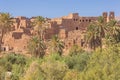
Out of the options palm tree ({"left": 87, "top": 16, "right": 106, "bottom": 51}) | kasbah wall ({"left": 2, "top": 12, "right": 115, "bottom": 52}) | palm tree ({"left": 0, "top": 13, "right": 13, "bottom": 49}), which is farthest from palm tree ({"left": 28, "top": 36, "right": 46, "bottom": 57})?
palm tree ({"left": 0, "top": 13, "right": 13, "bottom": 49})

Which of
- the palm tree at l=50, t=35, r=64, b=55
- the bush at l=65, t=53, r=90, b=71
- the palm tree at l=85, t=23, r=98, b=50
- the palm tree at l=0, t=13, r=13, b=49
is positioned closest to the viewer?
the bush at l=65, t=53, r=90, b=71

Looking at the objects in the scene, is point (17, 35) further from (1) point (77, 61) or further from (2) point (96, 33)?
(1) point (77, 61)

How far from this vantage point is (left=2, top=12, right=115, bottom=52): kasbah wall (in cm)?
6569

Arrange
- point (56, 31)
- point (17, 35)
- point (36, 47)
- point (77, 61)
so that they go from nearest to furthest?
1. point (77, 61)
2. point (36, 47)
3. point (17, 35)
4. point (56, 31)

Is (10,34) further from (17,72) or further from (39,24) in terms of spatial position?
(17,72)

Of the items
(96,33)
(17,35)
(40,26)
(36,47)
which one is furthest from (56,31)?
(36,47)

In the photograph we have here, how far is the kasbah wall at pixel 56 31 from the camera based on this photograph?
65.7 metres

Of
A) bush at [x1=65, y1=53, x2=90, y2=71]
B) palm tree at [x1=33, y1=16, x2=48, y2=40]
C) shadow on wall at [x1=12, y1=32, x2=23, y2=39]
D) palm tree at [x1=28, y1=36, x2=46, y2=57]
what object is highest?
palm tree at [x1=33, y1=16, x2=48, y2=40]

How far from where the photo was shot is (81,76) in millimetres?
32000

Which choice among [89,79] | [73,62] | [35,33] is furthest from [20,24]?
[89,79]

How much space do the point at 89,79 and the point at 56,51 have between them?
2798cm

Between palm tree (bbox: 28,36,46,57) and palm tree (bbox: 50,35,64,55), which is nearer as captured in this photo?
palm tree (bbox: 28,36,46,57)

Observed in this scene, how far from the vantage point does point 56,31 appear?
2724 inches

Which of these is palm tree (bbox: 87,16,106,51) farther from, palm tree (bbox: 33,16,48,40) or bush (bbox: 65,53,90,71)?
bush (bbox: 65,53,90,71)
